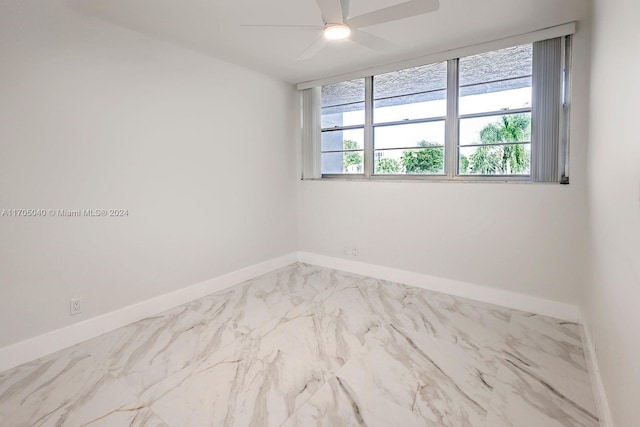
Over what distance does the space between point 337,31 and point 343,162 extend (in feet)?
7.40

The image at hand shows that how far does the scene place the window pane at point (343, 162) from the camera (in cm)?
434

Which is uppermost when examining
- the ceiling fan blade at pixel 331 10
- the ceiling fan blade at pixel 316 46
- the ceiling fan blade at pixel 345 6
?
the ceiling fan blade at pixel 345 6

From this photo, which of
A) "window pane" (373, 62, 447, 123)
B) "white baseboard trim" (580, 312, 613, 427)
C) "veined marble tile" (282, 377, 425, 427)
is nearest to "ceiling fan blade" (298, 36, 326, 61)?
"window pane" (373, 62, 447, 123)

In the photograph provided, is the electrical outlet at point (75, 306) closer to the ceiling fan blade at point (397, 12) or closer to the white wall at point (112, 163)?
the white wall at point (112, 163)

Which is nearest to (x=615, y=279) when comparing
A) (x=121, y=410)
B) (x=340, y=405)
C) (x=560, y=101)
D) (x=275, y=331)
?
(x=340, y=405)

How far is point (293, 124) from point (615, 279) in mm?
3970

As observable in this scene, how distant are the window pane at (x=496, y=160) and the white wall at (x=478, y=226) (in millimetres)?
187

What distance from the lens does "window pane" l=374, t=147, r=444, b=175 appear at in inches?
146

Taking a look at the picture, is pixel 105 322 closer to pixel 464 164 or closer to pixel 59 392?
pixel 59 392

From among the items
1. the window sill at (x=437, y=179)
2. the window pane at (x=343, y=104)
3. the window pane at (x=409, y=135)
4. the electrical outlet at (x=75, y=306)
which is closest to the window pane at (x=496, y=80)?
the window pane at (x=409, y=135)

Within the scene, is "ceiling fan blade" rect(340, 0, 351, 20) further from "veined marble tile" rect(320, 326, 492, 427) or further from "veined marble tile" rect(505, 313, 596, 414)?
"veined marble tile" rect(505, 313, 596, 414)

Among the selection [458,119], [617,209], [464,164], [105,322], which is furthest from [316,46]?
[105,322]

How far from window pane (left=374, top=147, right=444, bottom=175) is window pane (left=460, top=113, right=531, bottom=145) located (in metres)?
0.32

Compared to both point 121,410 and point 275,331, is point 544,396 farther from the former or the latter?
point 121,410
